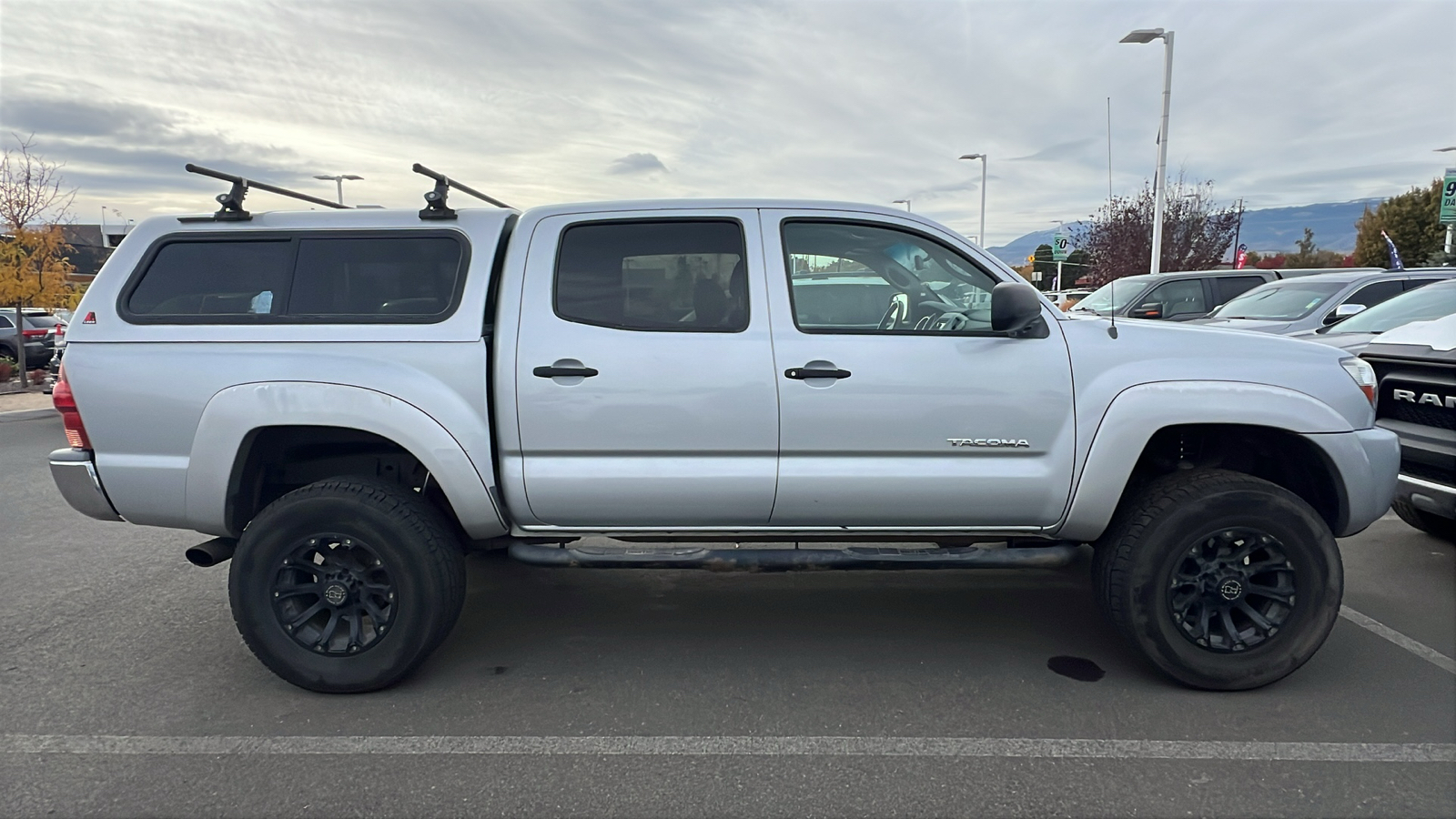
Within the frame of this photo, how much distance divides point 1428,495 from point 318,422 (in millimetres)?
5163

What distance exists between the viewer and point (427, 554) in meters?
3.38

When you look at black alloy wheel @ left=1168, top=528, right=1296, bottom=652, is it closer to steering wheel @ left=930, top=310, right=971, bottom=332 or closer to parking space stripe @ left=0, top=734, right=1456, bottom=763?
parking space stripe @ left=0, top=734, right=1456, bottom=763

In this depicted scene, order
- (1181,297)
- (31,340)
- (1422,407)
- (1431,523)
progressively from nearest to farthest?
(1422,407) → (1431,523) → (1181,297) → (31,340)

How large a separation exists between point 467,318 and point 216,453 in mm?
1113

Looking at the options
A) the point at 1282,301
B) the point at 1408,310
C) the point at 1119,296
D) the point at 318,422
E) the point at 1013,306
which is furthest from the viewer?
the point at 1119,296

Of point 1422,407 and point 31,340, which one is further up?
point 31,340

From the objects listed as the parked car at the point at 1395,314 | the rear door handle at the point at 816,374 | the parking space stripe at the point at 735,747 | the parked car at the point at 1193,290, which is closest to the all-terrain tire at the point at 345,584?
the parking space stripe at the point at 735,747

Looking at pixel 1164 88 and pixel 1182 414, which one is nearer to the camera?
pixel 1182 414

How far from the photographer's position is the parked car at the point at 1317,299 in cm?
888

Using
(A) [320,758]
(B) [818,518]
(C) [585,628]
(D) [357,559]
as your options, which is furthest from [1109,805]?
(D) [357,559]

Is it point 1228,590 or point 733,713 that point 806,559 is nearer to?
point 733,713

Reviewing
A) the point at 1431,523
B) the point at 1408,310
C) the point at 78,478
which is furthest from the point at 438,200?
the point at 1408,310

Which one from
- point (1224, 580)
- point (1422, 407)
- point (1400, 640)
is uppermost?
point (1422, 407)

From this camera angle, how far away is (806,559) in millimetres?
3488
